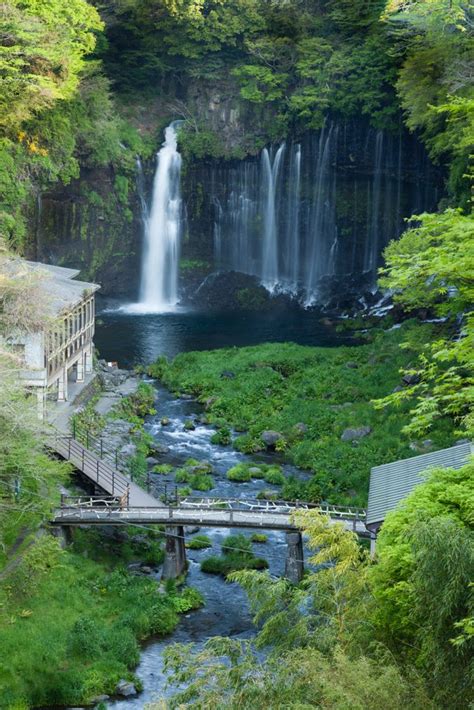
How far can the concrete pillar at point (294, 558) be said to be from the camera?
92.8 feet

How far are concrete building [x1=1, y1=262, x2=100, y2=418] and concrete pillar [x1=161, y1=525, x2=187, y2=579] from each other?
248 inches

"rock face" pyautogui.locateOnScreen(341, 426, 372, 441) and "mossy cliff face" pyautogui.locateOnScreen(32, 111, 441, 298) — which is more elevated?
"mossy cliff face" pyautogui.locateOnScreen(32, 111, 441, 298)

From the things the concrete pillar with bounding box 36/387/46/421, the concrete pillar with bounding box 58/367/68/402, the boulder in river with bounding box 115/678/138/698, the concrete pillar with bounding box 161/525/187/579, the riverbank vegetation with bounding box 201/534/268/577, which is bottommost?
the boulder in river with bounding box 115/678/138/698

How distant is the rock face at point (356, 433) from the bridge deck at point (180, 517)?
940cm

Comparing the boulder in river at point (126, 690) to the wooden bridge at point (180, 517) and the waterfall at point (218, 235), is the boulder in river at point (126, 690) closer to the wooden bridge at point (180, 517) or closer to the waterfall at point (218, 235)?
the wooden bridge at point (180, 517)

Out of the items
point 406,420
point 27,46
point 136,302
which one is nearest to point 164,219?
point 136,302

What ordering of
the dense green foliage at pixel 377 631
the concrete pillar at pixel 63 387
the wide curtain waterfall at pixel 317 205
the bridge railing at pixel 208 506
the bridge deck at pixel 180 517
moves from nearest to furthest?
the dense green foliage at pixel 377 631
the bridge deck at pixel 180 517
the bridge railing at pixel 208 506
the concrete pillar at pixel 63 387
the wide curtain waterfall at pixel 317 205

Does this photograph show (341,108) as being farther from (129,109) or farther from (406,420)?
(406,420)

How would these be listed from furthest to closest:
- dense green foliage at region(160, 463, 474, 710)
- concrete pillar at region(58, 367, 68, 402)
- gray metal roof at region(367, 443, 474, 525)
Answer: concrete pillar at region(58, 367, 68, 402)
gray metal roof at region(367, 443, 474, 525)
dense green foliage at region(160, 463, 474, 710)

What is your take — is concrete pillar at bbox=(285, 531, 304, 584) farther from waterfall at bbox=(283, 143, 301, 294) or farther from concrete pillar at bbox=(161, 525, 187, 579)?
waterfall at bbox=(283, 143, 301, 294)

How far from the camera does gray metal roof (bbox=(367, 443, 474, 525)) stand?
2544cm

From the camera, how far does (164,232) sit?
63594mm

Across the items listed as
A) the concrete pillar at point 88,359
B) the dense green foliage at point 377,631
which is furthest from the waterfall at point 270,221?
the dense green foliage at point 377,631

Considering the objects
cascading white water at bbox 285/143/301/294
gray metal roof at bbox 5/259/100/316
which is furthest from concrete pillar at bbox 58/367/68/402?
cascading white water at bbox 285/143/301/294
